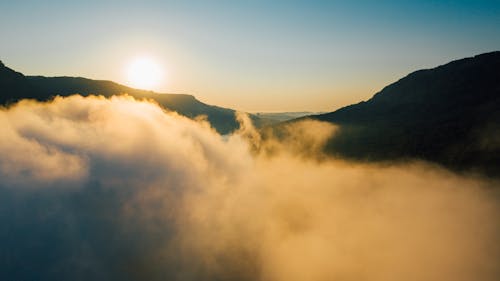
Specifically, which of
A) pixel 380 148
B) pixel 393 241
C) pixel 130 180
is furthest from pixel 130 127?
pixel 380 148

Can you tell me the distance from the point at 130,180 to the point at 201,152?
35117mm

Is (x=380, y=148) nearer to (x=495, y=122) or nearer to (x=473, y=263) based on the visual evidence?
(x=495, y=122)

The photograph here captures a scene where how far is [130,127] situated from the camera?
88.8 meters

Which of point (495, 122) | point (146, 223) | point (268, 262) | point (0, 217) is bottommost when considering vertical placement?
point (268, 262)

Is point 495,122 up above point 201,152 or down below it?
above

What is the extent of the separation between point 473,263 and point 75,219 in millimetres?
68461

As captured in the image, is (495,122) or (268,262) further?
(495,122)

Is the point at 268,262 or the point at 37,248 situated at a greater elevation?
the point at 37,248

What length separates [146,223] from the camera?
2149 inches

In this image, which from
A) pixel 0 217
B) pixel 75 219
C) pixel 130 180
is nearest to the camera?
pixel 0 217

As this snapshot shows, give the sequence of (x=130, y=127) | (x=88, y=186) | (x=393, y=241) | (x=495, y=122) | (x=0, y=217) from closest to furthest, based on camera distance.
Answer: (x=0, y=217)
(x=88, y=186)
(x=393, y=241)
(x=130, y=127)
(x=495, y=122)

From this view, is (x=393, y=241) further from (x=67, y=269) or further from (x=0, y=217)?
(x=0, y=217)

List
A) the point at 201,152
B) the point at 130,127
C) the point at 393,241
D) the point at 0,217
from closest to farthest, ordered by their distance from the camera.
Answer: the point at 0,217
the point at 393,241
the point at 130,127
the point at 201,152

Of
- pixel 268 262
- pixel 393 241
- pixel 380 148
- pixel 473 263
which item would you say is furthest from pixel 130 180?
pixel 380 148
